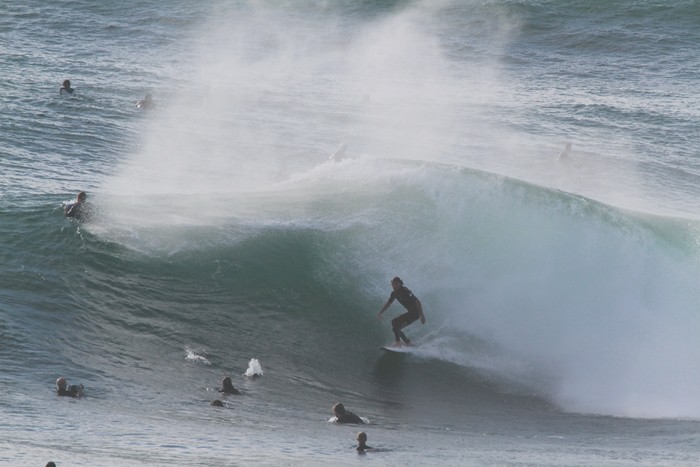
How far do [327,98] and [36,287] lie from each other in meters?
25.4

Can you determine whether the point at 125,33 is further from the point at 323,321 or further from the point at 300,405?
the point at 300,405

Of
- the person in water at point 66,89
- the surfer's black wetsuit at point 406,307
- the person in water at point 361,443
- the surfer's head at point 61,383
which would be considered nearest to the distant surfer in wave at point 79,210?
the surfer's black wetsuit at point 406,307

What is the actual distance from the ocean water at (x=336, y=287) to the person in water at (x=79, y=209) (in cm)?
25

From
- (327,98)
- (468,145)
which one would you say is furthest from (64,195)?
(327,98)

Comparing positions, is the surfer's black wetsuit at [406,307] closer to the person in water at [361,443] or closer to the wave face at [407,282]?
the wave face at [407,282]

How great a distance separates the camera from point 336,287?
70.3 ft

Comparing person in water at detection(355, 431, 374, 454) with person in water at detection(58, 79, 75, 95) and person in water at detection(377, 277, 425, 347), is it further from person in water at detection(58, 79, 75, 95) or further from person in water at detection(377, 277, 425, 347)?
person in water at detection(58, 79, 75, 95)

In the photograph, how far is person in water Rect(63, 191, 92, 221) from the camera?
74.4ft

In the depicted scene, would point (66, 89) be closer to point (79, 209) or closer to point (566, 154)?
point (79, 209)

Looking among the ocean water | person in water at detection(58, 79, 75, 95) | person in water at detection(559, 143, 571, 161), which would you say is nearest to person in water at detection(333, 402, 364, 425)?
the ocean water

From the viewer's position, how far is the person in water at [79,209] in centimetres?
2267

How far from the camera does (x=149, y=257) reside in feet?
70.4

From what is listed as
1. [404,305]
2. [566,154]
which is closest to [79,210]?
[404,305]

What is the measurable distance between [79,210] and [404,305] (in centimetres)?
796
